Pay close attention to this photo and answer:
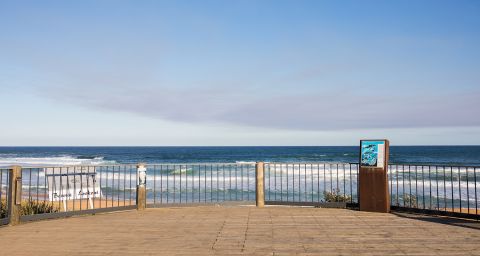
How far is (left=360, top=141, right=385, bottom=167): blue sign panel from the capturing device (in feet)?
29.8

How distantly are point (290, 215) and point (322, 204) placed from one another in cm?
144

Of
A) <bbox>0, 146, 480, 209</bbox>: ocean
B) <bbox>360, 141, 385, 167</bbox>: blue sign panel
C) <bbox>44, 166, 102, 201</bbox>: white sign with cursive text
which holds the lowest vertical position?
<bbox>0, 146, 480, 209</bbox>: ocean

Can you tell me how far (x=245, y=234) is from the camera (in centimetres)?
652

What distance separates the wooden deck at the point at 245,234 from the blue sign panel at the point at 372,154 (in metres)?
1.18

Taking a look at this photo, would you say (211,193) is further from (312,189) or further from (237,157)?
(237,157)

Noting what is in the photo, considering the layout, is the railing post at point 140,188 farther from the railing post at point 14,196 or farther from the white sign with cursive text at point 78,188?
the railing post at point 14,196

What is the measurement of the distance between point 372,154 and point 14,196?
295 inches

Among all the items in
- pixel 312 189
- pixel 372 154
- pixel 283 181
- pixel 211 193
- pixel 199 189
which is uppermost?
pixel 372 154

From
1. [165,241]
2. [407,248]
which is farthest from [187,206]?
[407,248]

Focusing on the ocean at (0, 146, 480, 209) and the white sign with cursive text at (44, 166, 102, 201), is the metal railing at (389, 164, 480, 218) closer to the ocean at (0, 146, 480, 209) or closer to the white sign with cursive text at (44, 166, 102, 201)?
the ocean at (0, 146, 480, 209)

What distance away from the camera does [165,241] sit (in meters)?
6.11

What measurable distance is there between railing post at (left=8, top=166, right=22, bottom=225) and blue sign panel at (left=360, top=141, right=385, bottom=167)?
722 cm

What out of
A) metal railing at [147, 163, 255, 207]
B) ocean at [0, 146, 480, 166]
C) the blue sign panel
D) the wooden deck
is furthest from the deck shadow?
ocean at [0, 146, 480, 166]

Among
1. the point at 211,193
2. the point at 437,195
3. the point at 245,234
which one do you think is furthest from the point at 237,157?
the point at 245,234
